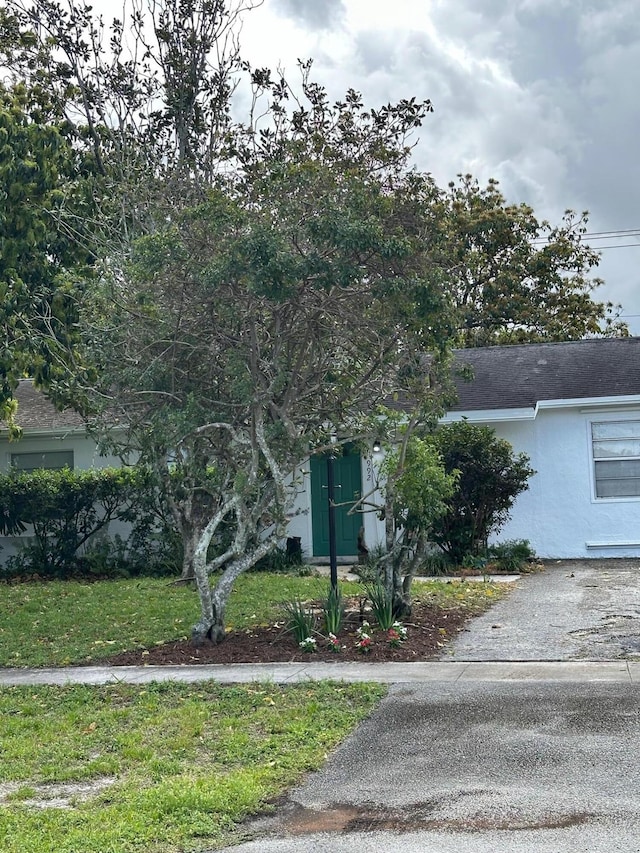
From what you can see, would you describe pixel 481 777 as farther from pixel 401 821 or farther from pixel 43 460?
pixel 43 460

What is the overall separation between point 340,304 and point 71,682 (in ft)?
14.4

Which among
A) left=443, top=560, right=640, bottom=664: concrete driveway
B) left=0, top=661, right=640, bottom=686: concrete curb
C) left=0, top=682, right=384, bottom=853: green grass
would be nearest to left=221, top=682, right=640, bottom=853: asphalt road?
left=0, top=682, right=384, bottom=853: green grass

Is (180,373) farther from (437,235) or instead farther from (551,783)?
(551,783)

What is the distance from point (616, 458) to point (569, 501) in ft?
3.71

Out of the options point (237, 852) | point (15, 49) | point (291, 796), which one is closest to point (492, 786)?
point (291, 796)

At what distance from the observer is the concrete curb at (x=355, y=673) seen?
8750mm

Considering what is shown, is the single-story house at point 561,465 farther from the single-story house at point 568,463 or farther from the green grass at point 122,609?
the green grass at point 122,609


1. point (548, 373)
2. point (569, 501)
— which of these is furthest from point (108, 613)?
point (548, 373)

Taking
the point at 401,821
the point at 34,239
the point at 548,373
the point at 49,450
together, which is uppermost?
the point at 34,239

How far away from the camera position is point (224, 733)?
24.1 ft

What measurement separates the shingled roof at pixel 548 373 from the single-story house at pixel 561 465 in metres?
0.02

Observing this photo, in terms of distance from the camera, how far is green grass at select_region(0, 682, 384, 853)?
551 centimetres

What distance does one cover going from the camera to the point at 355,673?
9117 mm

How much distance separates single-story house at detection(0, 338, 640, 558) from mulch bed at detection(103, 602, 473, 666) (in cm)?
712
